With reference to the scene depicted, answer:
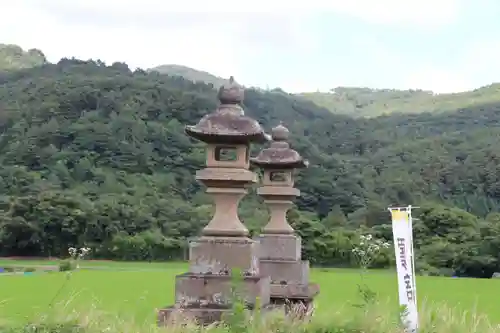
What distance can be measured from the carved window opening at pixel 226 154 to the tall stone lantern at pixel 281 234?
2.42 m

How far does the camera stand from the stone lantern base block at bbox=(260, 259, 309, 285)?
31.1 feet

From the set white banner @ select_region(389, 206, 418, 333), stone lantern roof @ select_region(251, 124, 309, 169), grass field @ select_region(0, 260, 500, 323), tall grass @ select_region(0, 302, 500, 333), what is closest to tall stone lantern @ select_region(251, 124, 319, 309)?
stone lantern roof @ select_region(251, 124, 309, 169)

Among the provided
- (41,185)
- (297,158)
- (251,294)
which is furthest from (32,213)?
(251,294)

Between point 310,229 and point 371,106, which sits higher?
point 371,106

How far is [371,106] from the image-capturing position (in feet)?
375

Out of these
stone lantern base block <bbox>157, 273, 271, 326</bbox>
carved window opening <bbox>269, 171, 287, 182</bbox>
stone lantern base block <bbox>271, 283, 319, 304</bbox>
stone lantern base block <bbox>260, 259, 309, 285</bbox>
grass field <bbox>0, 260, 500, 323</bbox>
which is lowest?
grass field <bbox>0, 260, 500, 323</bbox>

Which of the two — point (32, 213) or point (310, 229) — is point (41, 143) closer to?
point (32, 213)

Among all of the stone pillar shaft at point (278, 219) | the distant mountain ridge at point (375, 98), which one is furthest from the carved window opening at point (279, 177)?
the distant mountain ridge at point (375, 98)

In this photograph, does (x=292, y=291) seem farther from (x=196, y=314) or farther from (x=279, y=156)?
(x=196, y=314)

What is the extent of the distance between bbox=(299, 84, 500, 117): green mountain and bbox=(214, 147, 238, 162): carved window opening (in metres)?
86.9

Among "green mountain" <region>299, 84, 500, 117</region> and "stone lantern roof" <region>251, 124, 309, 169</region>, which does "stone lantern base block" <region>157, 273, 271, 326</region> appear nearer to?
"stone lantern roof" <region>251, 124, 309, 169</region>

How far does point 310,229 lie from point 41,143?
998 inches

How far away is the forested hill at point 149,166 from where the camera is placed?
120 feet

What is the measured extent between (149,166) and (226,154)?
142ft
